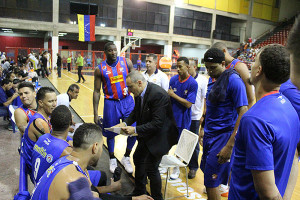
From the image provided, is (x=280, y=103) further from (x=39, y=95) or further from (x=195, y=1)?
(x=195, y=1)

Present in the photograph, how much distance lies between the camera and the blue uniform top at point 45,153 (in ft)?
7.20

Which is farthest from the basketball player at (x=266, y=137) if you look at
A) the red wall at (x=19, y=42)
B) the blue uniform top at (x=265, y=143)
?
the red wall at (x=19, y=42)

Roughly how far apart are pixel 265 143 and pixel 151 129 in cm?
176

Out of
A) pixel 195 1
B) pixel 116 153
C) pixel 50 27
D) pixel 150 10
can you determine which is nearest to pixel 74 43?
pixel 50 27

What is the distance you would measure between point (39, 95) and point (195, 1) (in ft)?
93.7

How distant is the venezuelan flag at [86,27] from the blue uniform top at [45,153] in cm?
863

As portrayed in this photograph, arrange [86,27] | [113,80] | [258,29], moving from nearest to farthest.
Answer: [113,80] → [86,27] → [258,29]

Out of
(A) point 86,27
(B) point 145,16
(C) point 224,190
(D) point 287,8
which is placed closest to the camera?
(C) point 224,190

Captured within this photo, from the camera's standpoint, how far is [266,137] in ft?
4.14

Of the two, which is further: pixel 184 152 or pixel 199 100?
pixel 199 100

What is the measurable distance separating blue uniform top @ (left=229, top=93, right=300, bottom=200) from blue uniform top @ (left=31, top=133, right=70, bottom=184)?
5.10 ft

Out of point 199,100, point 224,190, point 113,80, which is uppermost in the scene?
point 113,80

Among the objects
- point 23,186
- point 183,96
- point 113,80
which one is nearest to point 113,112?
point 113,80

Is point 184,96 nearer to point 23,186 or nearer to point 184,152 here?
point 184,152
